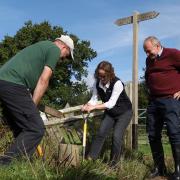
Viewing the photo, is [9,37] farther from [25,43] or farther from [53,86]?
[53,86]

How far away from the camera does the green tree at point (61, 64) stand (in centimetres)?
4300

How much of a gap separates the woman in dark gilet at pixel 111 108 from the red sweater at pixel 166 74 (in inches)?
38.3

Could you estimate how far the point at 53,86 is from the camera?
145ft

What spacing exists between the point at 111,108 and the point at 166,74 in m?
1.27

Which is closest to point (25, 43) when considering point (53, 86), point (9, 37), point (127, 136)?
point (9, 37)

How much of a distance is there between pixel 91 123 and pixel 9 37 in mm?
36605

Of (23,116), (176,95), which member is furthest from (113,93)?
(23,116)

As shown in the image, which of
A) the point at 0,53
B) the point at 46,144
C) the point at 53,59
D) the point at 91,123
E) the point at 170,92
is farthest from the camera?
the point at 0,53

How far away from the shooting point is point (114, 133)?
7.33 metres

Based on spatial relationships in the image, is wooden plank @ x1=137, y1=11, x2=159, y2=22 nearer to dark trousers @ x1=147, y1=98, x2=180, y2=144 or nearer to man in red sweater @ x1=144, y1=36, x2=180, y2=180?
man in red sweater @ x1=144, y1=36, x2=180, y2=180

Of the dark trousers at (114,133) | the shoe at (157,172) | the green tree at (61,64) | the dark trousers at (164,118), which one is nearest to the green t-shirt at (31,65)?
the dark trousers at (164,118)

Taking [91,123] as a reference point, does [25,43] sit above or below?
above

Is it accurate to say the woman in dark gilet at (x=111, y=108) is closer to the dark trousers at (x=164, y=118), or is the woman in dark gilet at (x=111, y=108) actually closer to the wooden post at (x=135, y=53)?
the dark trousers at (x=164, y=118)

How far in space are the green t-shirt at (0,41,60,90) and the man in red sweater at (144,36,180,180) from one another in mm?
1473
